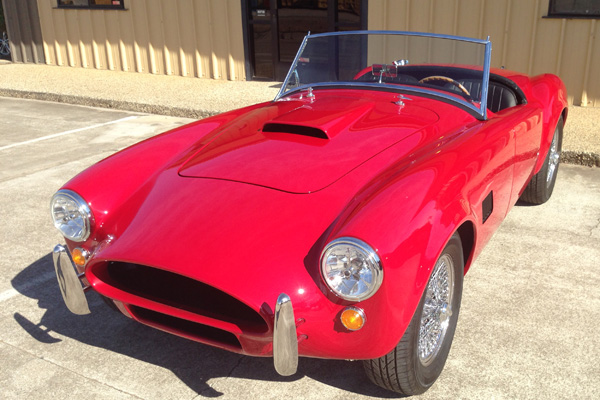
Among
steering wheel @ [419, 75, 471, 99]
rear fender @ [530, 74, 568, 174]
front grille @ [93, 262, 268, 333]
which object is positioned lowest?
front grille @ [93, 262, 268, 333]

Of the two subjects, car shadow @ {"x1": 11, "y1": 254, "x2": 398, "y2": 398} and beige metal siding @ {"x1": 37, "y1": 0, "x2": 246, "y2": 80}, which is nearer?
car shadow @ {"x1": 11, "y1": 254, "x2": 398, "y2": 398}

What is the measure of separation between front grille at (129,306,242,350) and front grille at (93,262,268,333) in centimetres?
11

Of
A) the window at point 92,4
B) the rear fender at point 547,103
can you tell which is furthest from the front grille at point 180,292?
the window at point 92,4

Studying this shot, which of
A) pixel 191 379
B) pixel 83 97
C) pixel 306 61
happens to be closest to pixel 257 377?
pixel 191 379

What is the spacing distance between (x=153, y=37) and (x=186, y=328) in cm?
872

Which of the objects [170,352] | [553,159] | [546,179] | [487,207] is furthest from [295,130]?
[553,159]

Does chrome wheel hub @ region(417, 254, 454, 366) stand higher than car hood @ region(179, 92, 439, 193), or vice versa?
car hood @ region(179, 92, 439, 193)

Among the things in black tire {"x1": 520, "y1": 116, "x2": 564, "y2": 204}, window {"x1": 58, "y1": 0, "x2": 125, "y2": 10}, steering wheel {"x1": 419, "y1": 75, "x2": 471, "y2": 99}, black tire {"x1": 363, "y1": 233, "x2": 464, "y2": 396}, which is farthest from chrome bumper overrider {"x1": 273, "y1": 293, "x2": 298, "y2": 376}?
window {"x1": 58, "y1": 0, "x2": 125, "y2": 10}

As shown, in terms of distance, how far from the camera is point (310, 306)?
2328 millimetres

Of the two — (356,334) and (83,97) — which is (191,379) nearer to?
(356,334)

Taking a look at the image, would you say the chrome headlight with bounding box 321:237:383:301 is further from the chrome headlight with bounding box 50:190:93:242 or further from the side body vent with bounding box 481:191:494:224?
the chrome headlight with bounding box 50:190:93:242

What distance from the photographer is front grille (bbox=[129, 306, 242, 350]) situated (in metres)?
2.51

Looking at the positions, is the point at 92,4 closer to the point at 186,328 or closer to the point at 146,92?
the point at 146,92

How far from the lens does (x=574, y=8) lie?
726 centimetres
